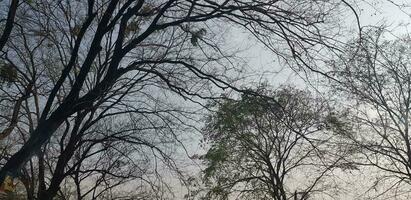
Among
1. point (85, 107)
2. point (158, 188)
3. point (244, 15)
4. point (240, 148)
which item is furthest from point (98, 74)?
point (240, 148)

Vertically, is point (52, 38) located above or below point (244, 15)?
above

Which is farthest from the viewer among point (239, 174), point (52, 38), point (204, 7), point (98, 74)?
point (239, 174)

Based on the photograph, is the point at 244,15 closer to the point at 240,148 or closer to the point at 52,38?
the point at 52,38

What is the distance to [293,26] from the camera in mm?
7074

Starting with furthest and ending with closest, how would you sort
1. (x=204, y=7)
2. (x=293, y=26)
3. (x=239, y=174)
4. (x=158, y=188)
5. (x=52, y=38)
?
1. (x=239, y=174)
2. (x=52, y=38)
3. (x=158, y=188)
4. (x=204, y=7)
5. (x=293, y=26)

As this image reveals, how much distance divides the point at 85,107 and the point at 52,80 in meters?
5.77

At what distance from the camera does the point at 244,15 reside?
744 cm

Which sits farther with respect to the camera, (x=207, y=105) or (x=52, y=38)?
(x=52, y=38)

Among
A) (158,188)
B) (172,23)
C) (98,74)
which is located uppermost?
(98,74)

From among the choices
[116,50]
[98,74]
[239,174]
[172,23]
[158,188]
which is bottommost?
[158,188]

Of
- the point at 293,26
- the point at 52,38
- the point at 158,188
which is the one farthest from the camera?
the point at 52,38

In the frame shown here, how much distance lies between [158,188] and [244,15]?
3.84m

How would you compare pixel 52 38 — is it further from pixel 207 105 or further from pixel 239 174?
pixel 239 174

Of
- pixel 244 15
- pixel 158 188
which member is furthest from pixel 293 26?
pixel 158 188
